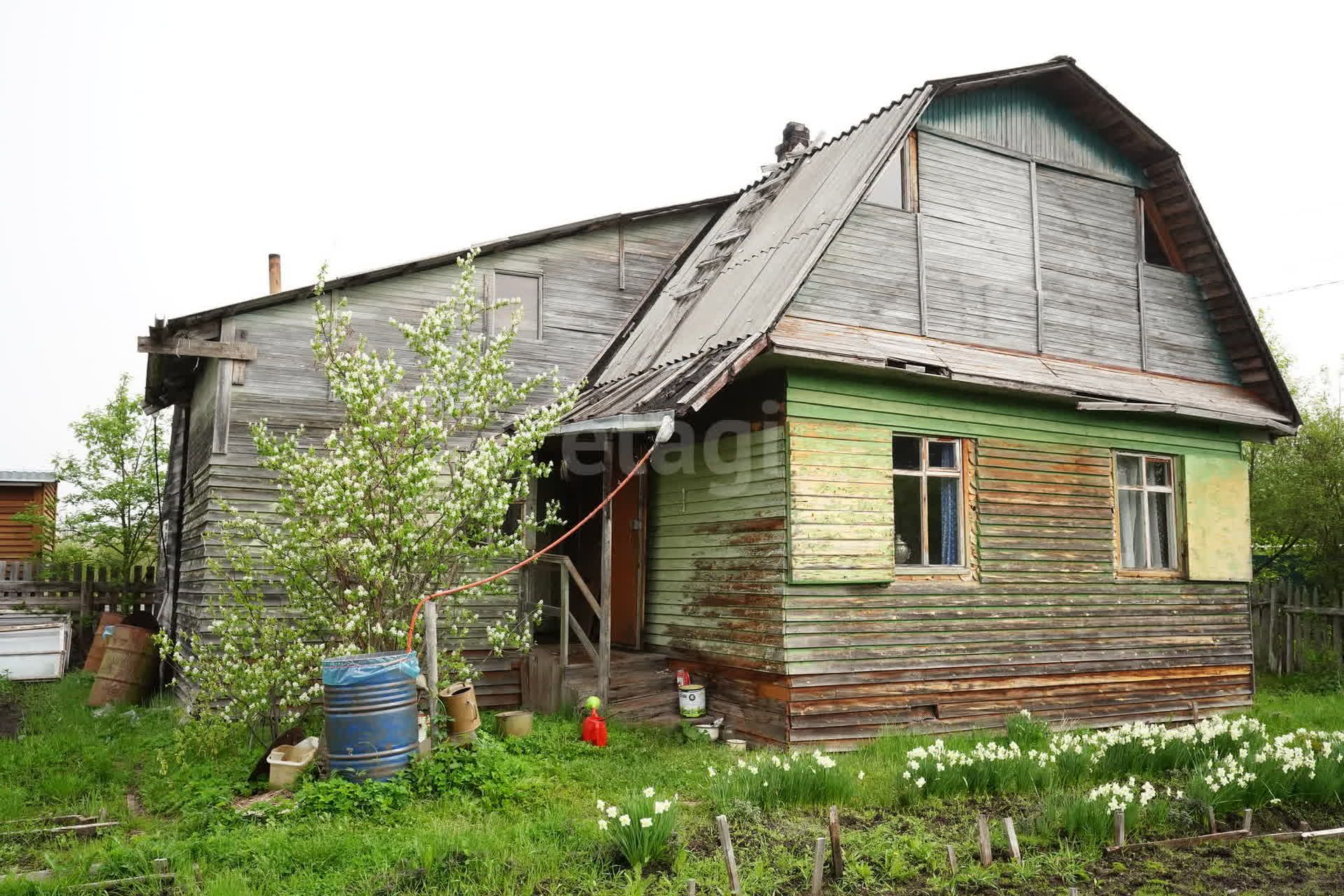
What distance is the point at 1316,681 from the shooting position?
13969 mm

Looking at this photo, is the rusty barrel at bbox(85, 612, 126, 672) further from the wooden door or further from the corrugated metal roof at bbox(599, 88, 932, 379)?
the corrugated metal roof at bbox(599, 88, 932, 379)

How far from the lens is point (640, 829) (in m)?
5.54

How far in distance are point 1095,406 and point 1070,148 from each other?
340 cm

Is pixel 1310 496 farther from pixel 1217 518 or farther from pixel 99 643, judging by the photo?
pixel 99 643

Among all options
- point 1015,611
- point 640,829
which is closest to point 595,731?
point 640,829

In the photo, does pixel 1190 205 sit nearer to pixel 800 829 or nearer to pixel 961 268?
pixel 961 268

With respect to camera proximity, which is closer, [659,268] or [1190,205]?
[1190,205]

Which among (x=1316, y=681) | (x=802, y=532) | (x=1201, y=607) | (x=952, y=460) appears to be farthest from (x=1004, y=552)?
(x=1316, y=681)

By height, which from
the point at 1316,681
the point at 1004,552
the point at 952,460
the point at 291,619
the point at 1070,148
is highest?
the point at 1070,148

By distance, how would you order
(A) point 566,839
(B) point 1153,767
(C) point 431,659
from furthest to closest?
(C) point 431,659 < (B) point 1153,767 < (A) point 566,839

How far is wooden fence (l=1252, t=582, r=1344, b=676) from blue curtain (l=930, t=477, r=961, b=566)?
25.7ft

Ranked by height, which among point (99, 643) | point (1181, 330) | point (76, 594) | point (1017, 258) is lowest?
point (99, 643)

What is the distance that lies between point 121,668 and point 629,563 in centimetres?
654

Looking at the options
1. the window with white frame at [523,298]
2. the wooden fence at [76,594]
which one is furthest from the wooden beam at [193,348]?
the wooden fence at [76,594]
